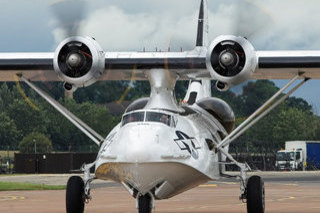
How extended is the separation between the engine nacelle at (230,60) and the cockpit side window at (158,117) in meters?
1.51

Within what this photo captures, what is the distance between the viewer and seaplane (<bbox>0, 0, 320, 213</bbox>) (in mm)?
13805

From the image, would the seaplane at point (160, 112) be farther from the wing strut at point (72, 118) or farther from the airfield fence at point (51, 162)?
the airfield fence at point (51, 162)

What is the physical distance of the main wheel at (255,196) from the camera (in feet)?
51.4

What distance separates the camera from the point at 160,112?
1478 cm

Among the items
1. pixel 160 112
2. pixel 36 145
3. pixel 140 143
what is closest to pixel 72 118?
pixel 160 112

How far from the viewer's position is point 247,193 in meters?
16.0

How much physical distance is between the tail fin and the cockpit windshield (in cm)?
774

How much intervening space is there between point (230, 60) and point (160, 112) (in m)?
1.93

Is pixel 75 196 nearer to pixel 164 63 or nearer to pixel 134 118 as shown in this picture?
pixel 134 118

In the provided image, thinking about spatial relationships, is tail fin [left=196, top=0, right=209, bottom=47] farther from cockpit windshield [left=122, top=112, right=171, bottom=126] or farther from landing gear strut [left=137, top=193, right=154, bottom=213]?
landing gear strut [left=137, top=193, right=154, bottom=213]

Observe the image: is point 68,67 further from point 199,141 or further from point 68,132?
point 68,132

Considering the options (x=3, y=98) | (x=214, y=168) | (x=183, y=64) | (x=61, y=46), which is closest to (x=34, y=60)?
(x=61, y=46)

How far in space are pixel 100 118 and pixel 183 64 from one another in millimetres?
62875

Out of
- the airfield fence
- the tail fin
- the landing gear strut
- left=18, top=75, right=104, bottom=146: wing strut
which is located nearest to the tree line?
the airfield fence
